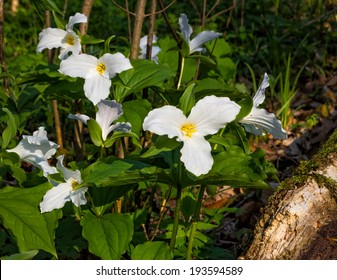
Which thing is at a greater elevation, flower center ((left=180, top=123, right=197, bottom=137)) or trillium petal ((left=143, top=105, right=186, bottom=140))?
trillium petal ((left=143, top=105, right=186, bottom=140))

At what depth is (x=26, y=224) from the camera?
71.7 inches

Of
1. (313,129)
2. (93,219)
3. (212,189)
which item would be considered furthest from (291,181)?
(313,129)

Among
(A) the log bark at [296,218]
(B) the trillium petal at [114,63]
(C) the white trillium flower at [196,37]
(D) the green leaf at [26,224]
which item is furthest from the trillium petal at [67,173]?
(C) the white trillium flower at [196,37]

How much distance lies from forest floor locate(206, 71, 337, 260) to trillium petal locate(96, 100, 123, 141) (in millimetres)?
583

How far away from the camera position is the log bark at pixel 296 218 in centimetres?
192

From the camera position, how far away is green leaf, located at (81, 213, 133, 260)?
72.8 inches

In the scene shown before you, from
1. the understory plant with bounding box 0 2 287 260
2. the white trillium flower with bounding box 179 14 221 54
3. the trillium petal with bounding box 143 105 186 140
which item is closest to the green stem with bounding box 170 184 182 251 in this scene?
the understory plant with bounding box 0 2 287 260

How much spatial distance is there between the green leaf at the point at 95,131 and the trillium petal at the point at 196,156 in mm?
370

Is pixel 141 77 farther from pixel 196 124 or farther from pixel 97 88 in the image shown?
pixel 196 124

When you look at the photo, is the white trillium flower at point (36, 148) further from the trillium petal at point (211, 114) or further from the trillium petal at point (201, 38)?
the trillium petal at point (201, 38)

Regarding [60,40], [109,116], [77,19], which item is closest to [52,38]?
[60,40]

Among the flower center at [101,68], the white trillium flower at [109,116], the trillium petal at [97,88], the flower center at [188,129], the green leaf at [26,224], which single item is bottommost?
the green leaf at [26,224]

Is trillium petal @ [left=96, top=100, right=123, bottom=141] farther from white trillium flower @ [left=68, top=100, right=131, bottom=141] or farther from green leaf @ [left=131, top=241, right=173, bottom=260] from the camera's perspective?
green leaf @ [left=131, top=241, right=173, bottom=260]

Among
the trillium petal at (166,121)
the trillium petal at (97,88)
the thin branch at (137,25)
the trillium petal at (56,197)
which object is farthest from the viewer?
the thin branch at (137,25)
